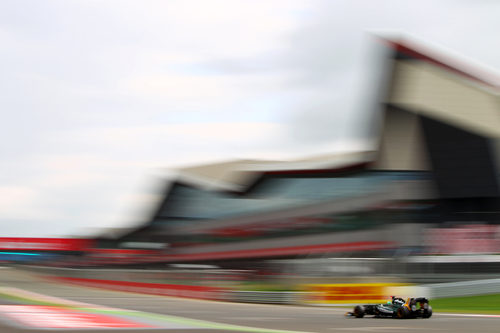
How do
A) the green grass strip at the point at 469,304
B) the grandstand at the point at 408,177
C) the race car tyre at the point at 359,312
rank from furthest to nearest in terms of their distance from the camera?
the grandstand at the point at 408,177
the green grass strip at the point at 469,304
the race car tyre at the point at 359,312

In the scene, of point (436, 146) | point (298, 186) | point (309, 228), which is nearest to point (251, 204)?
point (298, 186)

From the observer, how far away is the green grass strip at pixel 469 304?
66.6 feet

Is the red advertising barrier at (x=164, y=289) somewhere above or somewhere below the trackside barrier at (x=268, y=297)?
above

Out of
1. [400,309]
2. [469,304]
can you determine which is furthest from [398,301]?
[469,304]

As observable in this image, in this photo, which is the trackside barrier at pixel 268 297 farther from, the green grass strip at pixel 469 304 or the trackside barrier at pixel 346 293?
the green grass strip at pixel 469 304

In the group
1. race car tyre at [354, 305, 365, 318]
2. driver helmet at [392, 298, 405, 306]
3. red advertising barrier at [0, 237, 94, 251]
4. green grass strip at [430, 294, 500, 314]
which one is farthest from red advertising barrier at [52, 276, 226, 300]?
red advertising barrier at [0, 237, 94, 251]

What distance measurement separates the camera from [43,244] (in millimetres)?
61219

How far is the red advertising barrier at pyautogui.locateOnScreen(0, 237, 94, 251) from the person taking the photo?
59.4 m

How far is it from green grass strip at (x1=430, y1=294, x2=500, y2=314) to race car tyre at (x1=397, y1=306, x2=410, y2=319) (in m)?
6.95

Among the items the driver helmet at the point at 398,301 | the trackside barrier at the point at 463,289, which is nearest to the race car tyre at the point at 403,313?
the driver helmet at the point at 398,301

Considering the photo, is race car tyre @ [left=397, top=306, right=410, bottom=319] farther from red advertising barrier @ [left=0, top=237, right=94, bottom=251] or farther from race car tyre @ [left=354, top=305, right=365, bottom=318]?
red advertising barrier @ [left=0, top=237, right=94, bottom=251]

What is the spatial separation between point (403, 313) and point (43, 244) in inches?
2072

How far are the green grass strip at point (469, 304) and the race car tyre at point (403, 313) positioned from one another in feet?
22.8

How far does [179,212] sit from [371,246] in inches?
1589
